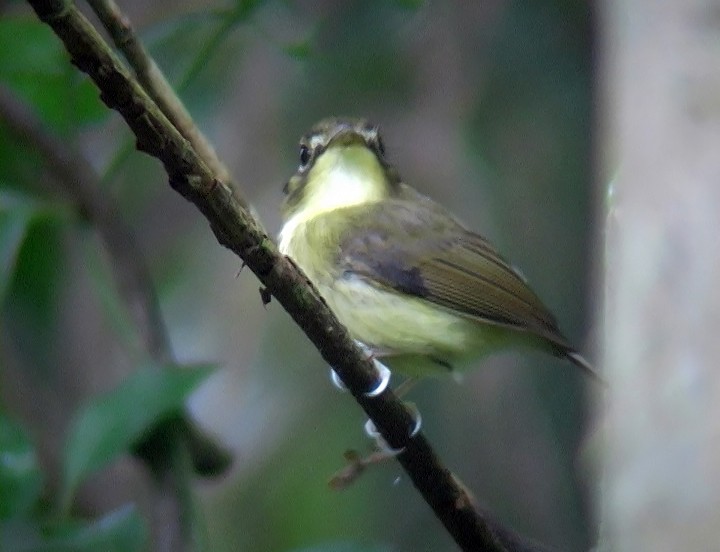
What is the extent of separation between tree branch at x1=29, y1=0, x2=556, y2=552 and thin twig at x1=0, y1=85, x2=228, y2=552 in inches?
34.0

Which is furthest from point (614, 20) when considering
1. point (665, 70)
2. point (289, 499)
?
point (289, 499)

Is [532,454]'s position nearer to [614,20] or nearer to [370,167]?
[370,167]

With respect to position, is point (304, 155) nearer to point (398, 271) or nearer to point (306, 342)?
point (398, 271)

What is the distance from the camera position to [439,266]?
3.32 metres

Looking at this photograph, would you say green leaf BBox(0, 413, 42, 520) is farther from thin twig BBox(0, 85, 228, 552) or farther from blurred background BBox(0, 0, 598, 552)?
blurred background BBox(0, 0, 598, 552)

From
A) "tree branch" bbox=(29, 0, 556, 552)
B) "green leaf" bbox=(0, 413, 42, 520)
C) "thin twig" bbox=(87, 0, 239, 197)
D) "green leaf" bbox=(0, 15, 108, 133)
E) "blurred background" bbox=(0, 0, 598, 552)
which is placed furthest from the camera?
"blurred background" bbox=(0, 0, 598, 552)

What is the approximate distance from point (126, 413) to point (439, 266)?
836 mm

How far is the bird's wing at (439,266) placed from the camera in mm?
3201

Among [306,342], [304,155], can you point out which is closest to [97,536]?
[304,155]

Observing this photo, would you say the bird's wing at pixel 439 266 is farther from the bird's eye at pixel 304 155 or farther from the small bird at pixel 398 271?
the bird's eye at pixel 304 155

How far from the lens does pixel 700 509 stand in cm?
128

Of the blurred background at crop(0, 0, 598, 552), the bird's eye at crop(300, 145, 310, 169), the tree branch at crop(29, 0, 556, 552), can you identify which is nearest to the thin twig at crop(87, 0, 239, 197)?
the tree branch at crop(29, 0, 556, 552)

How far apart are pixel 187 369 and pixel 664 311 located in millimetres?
1809

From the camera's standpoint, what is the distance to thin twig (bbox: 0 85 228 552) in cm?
316
